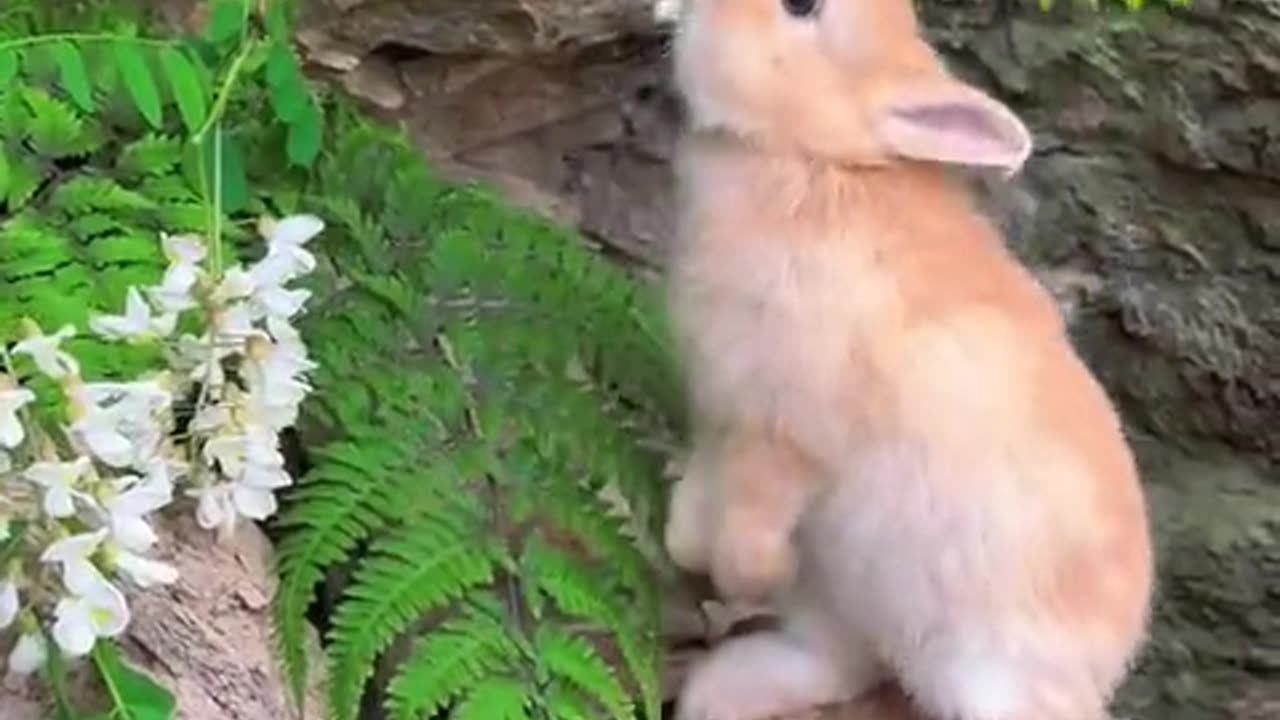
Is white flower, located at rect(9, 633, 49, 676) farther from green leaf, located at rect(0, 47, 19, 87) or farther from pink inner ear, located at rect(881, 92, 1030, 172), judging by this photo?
pink inner ear, located at rect(881, 92, 1030, 172)

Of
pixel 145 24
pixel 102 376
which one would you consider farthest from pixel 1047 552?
pixel 145 24

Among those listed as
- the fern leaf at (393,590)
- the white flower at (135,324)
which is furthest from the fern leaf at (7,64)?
the fern leaf at (393,590)

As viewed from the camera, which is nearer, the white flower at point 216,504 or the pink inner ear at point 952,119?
the white flower at point 216,504

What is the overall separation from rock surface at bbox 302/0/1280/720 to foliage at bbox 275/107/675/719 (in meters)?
0.35

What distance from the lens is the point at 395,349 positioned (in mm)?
1256

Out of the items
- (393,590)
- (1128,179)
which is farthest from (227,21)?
(1128,179)

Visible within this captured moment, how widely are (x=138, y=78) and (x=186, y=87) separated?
25 mm

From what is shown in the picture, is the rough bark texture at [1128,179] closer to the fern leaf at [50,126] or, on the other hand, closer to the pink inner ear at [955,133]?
the fern leaf at [50,126]

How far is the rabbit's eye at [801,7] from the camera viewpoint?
119 cm

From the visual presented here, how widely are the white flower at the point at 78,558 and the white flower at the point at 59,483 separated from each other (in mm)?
14

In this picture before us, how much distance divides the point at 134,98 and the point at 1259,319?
1.04m

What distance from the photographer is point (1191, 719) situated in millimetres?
1932

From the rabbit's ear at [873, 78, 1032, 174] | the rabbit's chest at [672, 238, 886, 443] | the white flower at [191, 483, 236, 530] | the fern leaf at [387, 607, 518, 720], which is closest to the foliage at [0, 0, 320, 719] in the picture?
the white flower at [191, 483, 236, 530]

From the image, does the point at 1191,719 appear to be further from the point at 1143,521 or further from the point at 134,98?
the point at 134,98
